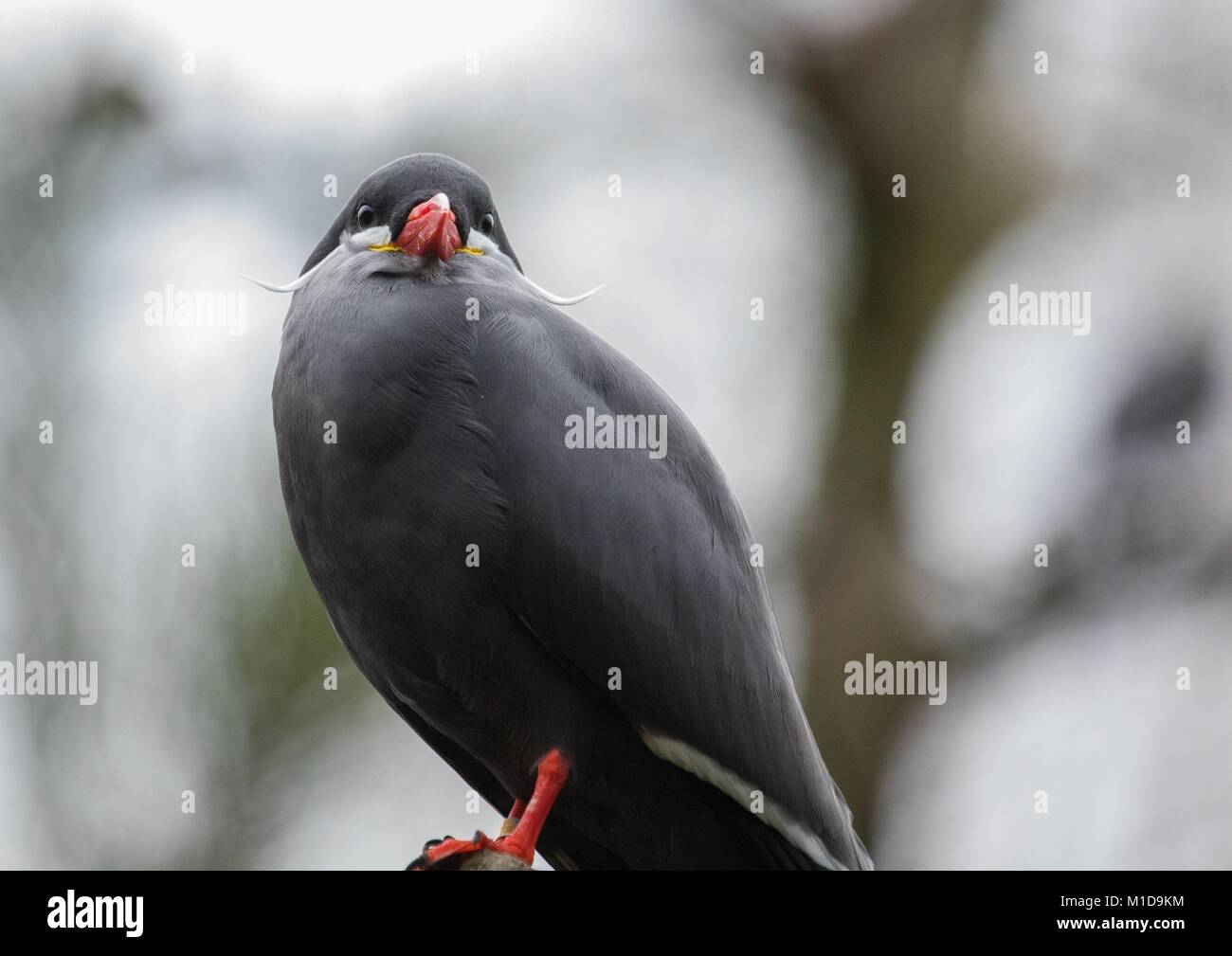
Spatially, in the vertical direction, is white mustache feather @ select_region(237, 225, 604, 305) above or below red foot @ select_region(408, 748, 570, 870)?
above

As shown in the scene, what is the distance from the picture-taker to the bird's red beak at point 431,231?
4.08 metres

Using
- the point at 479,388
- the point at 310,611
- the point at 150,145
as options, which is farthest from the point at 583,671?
the point at 150,145

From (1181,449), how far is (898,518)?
64.7 inches

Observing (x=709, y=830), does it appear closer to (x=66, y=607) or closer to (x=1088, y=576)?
(x=66, y=607)

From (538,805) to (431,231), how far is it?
5.48 feet

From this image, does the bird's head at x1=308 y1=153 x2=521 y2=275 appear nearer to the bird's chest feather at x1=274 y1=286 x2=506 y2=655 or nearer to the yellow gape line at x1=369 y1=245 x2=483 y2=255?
the yellow gape line at x1=369 y1=245 x2=483 y2=255

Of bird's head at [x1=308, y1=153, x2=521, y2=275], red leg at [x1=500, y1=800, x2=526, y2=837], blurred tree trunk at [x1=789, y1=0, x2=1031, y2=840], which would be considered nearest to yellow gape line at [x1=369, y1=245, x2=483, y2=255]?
bird's head at [x1=308, y1=153, x2=521, y2=275]

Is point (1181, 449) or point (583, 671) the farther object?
point (1181, 449)

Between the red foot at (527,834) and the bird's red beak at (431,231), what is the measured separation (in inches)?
58.8

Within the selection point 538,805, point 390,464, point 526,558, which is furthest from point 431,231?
point 538,805

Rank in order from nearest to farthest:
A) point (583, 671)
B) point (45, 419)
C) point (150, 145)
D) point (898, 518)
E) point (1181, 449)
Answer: point (583, 671) < point (45, 419) < point (150, 145) < point (1181, 449) < point (898, 518)

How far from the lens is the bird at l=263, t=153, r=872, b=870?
392 cm

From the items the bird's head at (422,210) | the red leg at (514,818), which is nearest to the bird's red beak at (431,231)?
the bird's head at (422,210)

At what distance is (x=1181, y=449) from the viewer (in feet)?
25.6
